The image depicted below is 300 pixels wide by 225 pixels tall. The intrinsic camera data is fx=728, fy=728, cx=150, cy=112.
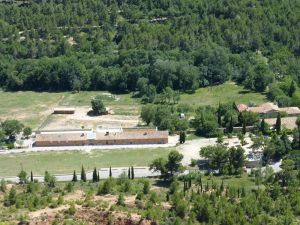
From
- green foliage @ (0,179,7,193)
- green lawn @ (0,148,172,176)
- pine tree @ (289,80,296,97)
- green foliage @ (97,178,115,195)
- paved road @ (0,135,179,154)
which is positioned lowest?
green lawn @ (0,148,172,176)

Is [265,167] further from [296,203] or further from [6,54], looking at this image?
[6,54]

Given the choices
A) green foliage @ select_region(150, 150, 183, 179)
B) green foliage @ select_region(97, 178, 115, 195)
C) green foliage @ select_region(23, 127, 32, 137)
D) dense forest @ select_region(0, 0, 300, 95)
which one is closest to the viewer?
green foliage @ select_region(97, 178, 115, 195)

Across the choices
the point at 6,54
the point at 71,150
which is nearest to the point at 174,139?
the point at 71,150

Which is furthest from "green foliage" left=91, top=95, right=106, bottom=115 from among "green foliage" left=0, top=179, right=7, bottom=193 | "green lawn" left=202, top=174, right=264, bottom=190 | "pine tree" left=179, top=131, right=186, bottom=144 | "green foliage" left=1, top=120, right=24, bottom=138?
"green foliage" left=0, top=179, right=7, bottom=193

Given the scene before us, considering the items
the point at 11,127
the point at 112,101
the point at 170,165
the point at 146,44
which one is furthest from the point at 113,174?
the point at 146,44

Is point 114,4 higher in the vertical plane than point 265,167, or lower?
higher

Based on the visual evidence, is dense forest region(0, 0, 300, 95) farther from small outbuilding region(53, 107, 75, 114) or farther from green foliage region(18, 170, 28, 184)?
green foliage region(18, 170, 28, 184)

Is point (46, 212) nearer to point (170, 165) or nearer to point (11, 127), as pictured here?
point (170, 165)
